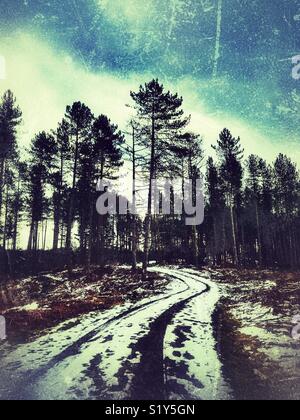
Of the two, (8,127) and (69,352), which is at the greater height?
(8,127)

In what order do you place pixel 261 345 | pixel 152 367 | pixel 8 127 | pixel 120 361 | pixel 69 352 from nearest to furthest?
1. pixel 152 367
2. pixel 120 361
3. pixel 69 352
4. pixel 261 345
5. pixel 8 127

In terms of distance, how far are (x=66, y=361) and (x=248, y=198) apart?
147 feet

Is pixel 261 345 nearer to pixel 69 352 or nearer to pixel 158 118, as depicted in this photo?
pixel 69 352

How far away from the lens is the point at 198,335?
7.41 m

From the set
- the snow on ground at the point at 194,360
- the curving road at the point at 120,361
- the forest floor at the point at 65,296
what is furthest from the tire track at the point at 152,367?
the forest floor at the point at 65,296

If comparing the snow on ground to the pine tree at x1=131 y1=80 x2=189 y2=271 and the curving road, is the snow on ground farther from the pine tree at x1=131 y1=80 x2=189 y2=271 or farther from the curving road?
the pine tree at x1=131 y1=80 x2=189 y2=271

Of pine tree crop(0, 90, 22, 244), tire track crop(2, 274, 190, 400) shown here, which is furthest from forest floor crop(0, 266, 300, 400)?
pine tree crop(0, 90, 22, 244)

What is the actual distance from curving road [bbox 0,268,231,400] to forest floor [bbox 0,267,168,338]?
3.95 feet

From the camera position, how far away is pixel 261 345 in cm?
661

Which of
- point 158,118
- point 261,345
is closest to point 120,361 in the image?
point 261,345

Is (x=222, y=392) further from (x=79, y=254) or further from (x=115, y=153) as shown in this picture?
(x=79, y=254)

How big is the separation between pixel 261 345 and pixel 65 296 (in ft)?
33.8

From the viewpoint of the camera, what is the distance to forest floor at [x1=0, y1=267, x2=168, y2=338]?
30.5ft
